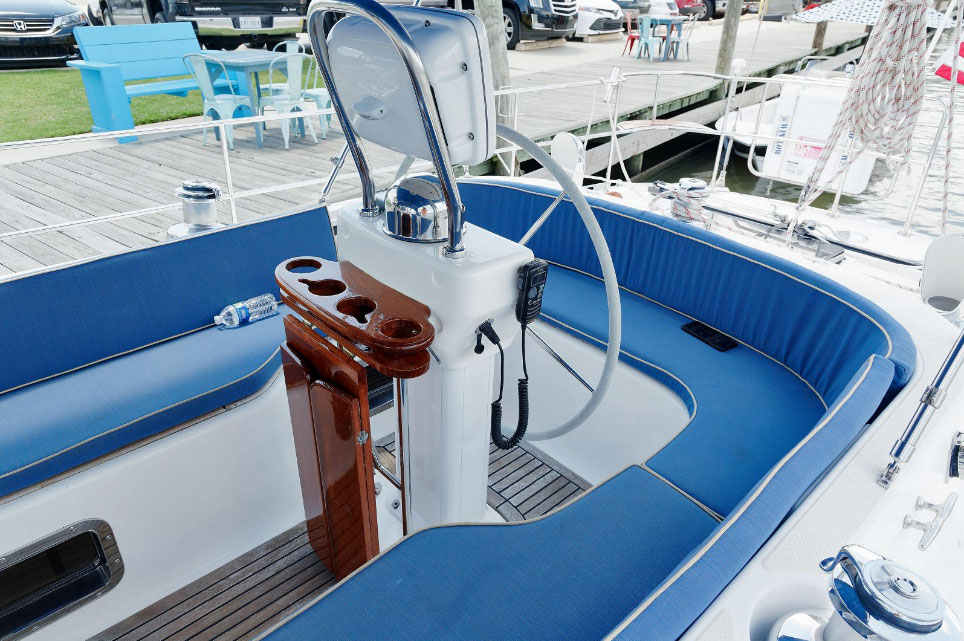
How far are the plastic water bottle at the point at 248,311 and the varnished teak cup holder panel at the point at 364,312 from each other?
24.5 inches

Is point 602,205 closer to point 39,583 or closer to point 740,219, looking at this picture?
point 740,219

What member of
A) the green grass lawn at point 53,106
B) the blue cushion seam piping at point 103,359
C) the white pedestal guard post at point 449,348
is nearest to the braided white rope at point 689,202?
the white pedestal guard post at point 449,348

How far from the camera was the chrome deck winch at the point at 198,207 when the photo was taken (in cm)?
213

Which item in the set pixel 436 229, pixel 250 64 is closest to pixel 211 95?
pixel 250 64

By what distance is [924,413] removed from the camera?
105cm

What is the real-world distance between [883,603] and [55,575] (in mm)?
1747

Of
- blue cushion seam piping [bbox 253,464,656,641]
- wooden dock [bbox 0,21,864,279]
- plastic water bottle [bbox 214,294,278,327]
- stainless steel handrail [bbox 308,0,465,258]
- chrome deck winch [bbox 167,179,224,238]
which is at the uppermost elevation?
stainless steel handrail [bbox 308,0,465,258]

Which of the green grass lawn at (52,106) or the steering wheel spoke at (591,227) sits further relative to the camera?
the green grass lawn at (52,106)

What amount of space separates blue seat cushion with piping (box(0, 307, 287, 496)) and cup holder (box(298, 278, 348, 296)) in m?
0.48

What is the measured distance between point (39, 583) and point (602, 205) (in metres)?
2.12

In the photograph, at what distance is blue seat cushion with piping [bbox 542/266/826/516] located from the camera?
145cm

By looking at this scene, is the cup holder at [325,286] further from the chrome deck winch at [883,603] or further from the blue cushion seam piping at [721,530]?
the chrome deck winch at [883,603]

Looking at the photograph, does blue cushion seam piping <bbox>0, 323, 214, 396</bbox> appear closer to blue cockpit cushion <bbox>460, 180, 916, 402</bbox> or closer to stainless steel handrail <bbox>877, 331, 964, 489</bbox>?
blue cockpit cushion <bbox>460, 180, 916, 402</bbox>

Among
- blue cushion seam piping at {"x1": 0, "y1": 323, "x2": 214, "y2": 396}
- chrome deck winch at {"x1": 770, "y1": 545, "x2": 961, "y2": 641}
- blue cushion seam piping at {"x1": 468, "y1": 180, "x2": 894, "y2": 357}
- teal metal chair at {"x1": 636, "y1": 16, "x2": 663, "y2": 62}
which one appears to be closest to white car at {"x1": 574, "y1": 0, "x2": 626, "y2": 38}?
teal metal chair at {"x1": 636, "y1": 16, "x2": 663, "y2": 62}
